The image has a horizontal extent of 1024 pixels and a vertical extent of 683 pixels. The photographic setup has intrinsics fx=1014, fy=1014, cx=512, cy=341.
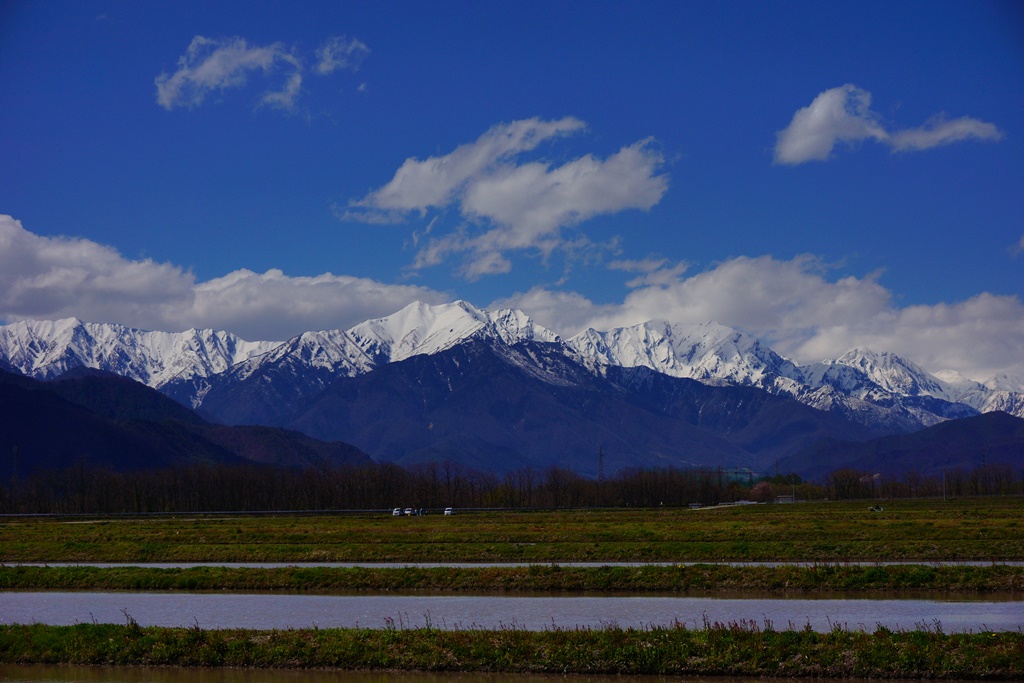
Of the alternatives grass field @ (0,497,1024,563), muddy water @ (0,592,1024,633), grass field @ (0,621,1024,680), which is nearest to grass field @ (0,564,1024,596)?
muddy water @ (0,592,1024,633)

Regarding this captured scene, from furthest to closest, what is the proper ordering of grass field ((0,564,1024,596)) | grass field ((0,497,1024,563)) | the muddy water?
grass field ((0,497,1024,563)) → grass field ((0,564,1024,596)) → the muddy water

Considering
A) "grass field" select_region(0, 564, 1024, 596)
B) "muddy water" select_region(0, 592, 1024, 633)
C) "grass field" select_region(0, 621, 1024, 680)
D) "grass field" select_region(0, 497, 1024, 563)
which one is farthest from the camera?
"grass field" select_region(0, 497, 1024, 563)

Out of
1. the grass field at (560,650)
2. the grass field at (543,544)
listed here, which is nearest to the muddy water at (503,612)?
the grass field at (560,650)

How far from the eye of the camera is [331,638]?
35.1 m

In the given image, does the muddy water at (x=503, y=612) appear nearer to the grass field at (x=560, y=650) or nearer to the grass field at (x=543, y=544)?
the grass field at (x=560, y=650)

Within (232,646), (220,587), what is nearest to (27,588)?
(220,587)

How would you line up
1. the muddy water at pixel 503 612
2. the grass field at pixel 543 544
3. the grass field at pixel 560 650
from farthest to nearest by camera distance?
the grass field at pixel 543 544 < the muddy water at pixel 503 612 < the grass field at pixel 560 650

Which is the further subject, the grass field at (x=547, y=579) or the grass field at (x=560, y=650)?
the grass field at (x=547, y=579)

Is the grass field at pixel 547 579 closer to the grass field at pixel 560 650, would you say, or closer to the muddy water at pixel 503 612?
the muddy water at pixel 503 612

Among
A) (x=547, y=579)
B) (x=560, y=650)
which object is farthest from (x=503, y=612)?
(x=560, y=650)

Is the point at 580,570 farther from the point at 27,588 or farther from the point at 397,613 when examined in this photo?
the point at 27,588

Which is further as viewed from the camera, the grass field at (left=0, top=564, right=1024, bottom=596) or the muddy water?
the grass field at (left=0, top=564, right=1024, bottom=596)

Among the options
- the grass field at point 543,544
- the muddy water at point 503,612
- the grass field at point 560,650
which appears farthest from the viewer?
the grass field at point 543,544

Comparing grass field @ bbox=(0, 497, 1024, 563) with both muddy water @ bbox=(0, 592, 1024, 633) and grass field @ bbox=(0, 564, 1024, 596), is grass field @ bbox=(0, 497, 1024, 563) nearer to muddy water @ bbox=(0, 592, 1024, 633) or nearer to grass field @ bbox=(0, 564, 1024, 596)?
grass field @ bbox=(0, 564, 1024, 596)
